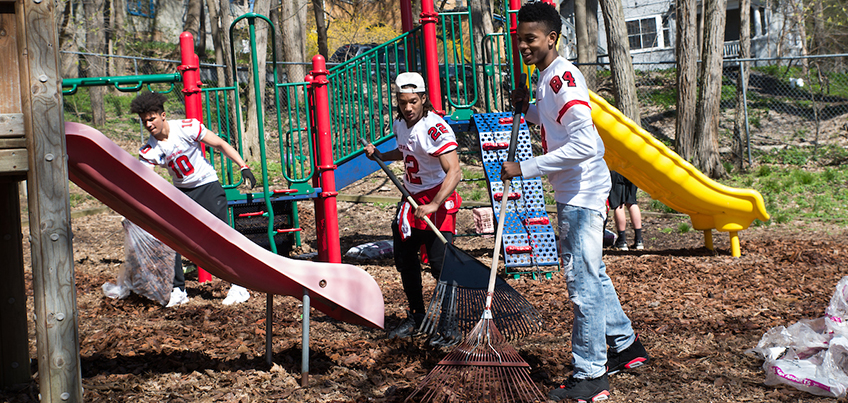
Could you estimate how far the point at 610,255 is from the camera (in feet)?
24.0

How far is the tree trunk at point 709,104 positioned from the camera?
38.0ft

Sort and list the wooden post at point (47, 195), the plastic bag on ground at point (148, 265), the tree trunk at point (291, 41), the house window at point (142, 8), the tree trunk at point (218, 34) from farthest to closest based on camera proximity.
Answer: the house window at point (142, 8)
the tree trunk at point (218, 34)
the tree trunk at point (291, 41)
the plastic bag on ground at point (148, 265)
the wooden post at point (47, 195)

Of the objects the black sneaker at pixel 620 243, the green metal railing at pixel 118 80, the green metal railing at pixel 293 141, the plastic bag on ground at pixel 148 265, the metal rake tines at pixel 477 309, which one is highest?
the green metal railing at pixel 118 80

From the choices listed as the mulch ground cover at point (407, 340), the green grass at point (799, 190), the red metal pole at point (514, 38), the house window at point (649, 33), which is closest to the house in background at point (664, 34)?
the house window at point (649, 33)

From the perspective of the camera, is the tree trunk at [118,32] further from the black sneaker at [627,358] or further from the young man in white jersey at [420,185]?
the black sneaker at [627,358]

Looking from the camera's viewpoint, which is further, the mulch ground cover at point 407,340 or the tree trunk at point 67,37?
the tree trunk at point 67,37

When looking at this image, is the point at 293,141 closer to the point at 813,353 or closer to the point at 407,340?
the point at 407,340

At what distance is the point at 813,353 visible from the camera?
339 cm

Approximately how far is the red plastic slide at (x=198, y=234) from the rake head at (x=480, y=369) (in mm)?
585

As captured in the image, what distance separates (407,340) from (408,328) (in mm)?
97

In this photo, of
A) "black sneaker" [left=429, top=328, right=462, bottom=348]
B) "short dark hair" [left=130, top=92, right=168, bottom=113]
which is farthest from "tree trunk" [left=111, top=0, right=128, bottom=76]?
"black sneaker" [left=429, top=328, right=462, bottom=348]

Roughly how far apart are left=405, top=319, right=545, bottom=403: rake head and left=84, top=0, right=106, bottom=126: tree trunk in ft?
46.6

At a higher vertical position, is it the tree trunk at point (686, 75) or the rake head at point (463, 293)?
the tree trunk at point (686, 75)

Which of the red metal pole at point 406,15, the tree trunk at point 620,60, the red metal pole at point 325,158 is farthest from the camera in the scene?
the tree trunk at point 620,60
